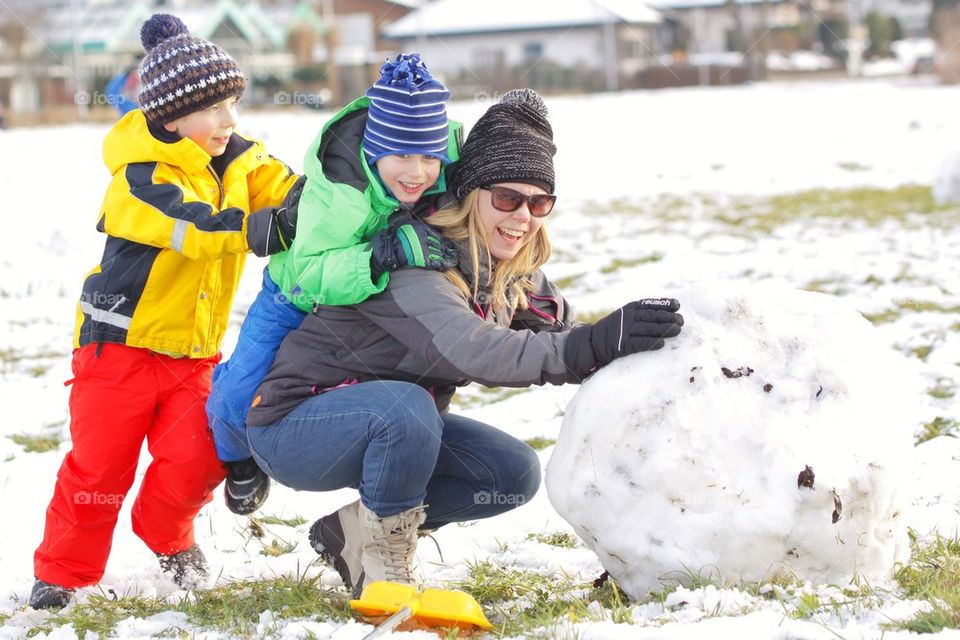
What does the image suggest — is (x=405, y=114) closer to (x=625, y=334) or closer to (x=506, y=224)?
(x=506, y=224)

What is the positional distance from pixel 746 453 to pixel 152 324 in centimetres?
172

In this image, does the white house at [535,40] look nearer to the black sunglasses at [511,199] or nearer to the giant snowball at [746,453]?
the black sunglasses at [511,199]

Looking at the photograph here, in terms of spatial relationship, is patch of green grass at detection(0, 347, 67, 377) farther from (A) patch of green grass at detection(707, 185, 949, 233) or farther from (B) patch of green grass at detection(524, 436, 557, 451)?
(A) patch of green grass at detection(707, 185, 949, 233)

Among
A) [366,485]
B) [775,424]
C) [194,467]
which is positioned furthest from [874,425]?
[194,467]

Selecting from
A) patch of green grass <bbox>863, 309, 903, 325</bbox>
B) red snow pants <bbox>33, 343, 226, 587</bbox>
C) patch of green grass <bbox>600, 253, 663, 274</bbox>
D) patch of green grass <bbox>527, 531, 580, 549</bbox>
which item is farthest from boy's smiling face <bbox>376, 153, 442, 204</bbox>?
patch of green grass <bbox>600, 253, 663, 274</bbox>

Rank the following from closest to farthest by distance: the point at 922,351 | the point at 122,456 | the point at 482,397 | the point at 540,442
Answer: the point at 122,456 < the point at 540,442 < the point at 482,397 < the point at 922,351

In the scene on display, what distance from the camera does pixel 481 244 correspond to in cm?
308

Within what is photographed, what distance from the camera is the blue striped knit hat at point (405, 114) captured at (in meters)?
2.95

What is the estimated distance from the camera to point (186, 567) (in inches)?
139

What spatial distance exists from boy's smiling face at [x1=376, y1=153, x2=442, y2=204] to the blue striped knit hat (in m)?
0.02

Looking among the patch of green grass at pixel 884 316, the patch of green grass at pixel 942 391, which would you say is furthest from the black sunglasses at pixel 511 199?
the patch of green grass at pixel 884 316

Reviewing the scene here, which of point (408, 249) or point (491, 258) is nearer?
point (408, 249)

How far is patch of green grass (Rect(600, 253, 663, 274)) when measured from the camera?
29.2ft

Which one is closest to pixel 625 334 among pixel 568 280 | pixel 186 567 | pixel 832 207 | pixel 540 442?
pixel 186 567
